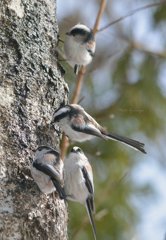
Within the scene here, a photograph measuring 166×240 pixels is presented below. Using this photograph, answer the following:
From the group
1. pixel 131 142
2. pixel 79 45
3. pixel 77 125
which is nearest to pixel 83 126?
pixel 77 125

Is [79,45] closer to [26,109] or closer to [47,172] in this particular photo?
[26,109]

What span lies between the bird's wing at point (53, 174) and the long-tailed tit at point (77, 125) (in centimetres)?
15

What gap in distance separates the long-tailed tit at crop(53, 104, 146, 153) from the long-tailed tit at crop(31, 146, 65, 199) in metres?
0.10

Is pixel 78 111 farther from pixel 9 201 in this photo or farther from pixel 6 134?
pixel 9 201

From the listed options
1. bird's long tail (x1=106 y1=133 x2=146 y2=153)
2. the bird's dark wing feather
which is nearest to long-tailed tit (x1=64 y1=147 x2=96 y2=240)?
the bird's dark wing feather

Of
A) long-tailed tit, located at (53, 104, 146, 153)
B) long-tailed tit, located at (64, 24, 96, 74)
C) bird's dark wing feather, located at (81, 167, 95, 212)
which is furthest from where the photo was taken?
long-tailed tit, located at (64, 24, 96, 74)

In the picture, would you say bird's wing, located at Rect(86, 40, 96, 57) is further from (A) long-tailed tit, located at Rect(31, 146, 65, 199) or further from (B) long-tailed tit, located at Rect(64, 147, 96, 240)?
(A) long-tailed tit, located at Rect(31, 146, 65, 199)

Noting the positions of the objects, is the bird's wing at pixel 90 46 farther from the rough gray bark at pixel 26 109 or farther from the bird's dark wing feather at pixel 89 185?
the bird's dark wing feather at pixel 89 185

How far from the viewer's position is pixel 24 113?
1.71 metres

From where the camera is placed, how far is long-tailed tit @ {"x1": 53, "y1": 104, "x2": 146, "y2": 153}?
1747mm

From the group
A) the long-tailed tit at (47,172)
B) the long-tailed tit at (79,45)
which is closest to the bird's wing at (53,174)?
the long-tailed tit at (47,172)

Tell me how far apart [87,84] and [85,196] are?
1552mm

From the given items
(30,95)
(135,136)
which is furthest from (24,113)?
(135,136)

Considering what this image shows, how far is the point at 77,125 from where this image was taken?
5.85ft
